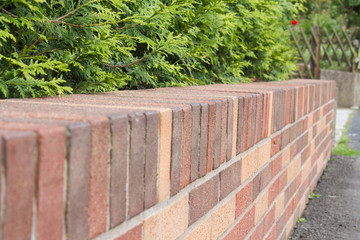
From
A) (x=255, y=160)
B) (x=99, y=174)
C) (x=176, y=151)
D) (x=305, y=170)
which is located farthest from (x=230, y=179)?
(x=305, y=170)

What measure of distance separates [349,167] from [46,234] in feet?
17.0

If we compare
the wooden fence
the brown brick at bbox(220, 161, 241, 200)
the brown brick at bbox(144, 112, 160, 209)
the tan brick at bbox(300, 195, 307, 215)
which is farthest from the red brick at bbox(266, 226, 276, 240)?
the wooden fence

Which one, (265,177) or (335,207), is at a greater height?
(265,177)

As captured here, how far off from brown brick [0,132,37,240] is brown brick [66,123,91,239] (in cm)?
11

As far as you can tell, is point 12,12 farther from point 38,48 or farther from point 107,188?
point 107,188

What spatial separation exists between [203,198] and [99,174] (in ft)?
2.17

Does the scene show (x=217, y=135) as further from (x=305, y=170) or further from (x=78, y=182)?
(x=305, y=170)

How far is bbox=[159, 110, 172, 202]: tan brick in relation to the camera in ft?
4.11

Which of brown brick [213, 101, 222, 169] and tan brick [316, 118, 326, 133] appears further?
tan brick [316, 118, 326, 133]

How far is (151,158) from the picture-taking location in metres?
1.20

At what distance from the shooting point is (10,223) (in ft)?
2.44

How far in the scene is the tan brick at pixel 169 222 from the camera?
48.2 inches

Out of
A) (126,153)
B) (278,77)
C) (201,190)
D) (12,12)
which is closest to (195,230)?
(201,190)

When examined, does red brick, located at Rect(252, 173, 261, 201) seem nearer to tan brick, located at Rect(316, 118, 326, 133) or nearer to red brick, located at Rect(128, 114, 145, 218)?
red brick, located at Rect(128, 114, 145, 218)
